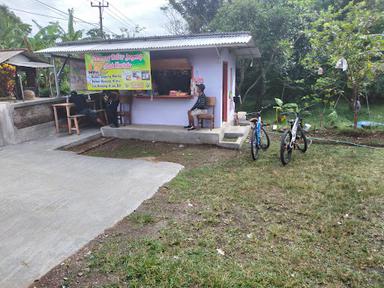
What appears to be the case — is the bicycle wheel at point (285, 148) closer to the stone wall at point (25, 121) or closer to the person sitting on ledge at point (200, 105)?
the person sitting on ledge at point (200, 105)

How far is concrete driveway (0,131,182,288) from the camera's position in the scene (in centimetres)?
295

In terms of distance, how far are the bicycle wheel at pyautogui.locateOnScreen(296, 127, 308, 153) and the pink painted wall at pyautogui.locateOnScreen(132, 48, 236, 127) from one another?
2.24 m

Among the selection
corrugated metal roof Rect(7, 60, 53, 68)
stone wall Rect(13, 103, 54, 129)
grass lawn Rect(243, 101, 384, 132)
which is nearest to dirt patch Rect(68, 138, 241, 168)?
stone wall Rect(13, 103, 54, 129)

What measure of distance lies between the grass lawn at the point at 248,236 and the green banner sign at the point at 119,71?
3.87m

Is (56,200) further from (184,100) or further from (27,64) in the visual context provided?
(27,64)

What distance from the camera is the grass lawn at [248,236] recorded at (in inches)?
102

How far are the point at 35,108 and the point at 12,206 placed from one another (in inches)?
197

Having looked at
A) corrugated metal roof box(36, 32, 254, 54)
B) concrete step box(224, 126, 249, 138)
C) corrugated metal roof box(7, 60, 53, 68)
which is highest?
corrugated metal roof box(36, 32, 254, 54)

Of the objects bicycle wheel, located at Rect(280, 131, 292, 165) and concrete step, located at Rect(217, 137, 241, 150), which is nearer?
bicycle wheel, located at Rect(280, 131, 292, 165)

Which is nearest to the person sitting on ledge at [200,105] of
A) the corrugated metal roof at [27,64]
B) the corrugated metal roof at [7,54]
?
the corrugated metal roof at [7,54]

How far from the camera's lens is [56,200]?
429cm

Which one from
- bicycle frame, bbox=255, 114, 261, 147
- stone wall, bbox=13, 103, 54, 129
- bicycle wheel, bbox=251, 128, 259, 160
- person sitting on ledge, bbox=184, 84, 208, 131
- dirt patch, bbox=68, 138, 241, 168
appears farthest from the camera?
stone wall, bbox=13, 103, 54, 129

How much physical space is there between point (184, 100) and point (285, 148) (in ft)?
11.5

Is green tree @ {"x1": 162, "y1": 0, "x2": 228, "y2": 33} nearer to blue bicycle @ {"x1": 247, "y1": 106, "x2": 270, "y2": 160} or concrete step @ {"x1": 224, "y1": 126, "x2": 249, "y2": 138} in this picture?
concrete step @ {"x1": 224, "y1": 126, "x2": 249, "y2": 138}
